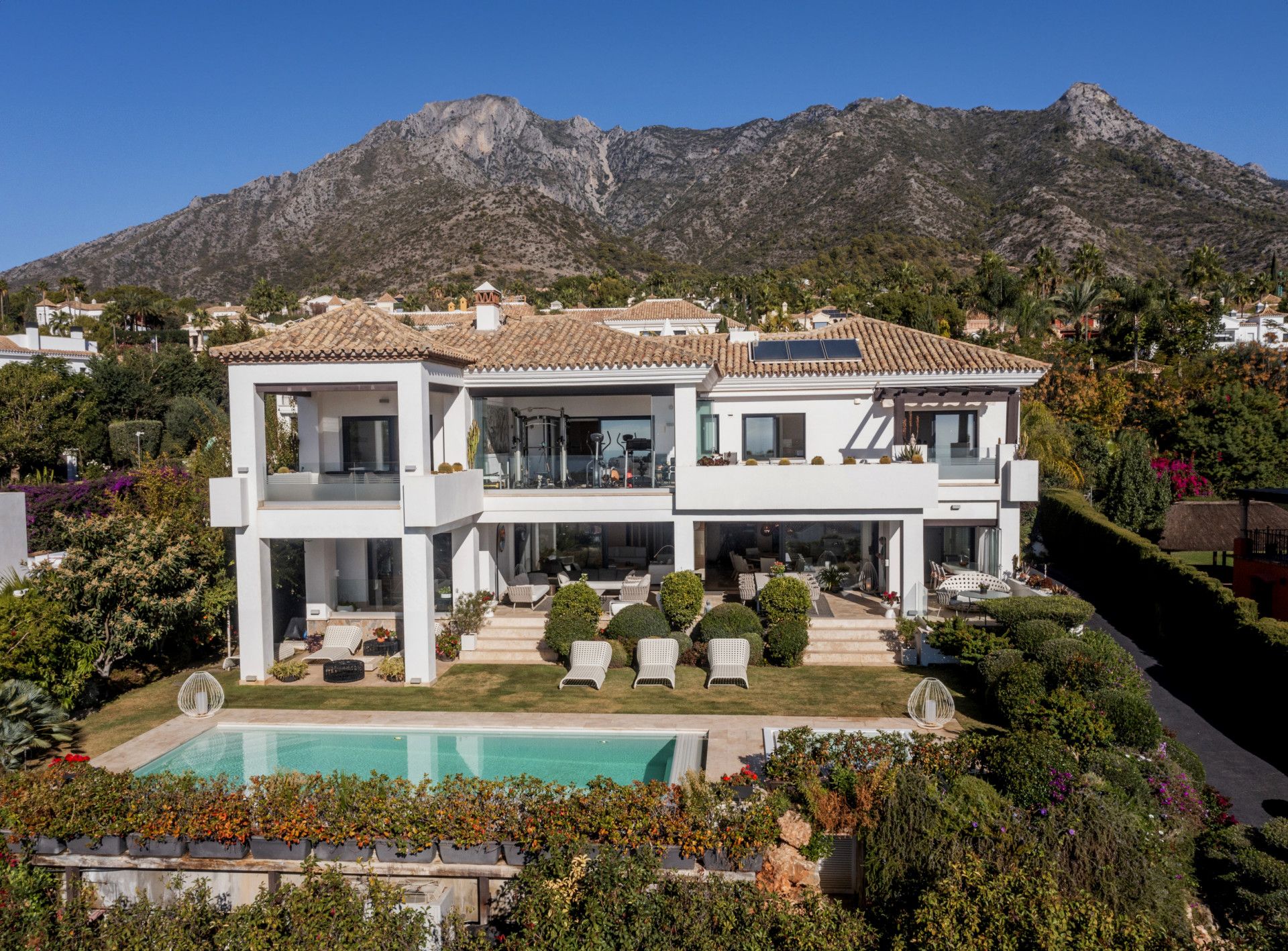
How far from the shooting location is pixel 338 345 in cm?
2017

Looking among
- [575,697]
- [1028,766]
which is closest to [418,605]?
[575,697]

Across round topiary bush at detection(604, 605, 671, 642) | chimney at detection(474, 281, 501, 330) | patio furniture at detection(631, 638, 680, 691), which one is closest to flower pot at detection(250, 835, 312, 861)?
patio furniture at detection(631, 638, 680, 691)

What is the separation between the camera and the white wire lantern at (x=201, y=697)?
17859 millimetres

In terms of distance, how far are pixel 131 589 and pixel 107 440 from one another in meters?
48.3

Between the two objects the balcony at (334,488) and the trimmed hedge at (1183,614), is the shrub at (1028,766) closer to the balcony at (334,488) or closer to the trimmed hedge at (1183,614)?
the trimmed hedge at (1183,614)

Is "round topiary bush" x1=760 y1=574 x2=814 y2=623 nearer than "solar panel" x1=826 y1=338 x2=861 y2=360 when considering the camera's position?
→ Yes

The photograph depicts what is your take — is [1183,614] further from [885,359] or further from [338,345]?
[338,345]

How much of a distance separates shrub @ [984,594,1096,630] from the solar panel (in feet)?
29.8

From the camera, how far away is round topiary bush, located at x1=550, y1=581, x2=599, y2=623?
21.7 meters

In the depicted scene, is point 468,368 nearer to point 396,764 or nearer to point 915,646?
point 396,764

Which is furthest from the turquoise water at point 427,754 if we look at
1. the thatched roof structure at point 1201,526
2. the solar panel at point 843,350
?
the thatched roof structure at point 1201,526

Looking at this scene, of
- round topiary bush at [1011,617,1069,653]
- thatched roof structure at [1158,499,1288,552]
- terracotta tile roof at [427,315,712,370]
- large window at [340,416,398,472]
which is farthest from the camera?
thatched roof structure at [1158,499,1288,552]

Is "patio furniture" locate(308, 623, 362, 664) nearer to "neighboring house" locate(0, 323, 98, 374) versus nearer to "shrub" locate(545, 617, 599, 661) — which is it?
"shrub" locate(545, 617, 599, 661)

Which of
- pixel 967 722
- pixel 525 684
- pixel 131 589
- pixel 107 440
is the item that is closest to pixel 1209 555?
pixel 967 722
